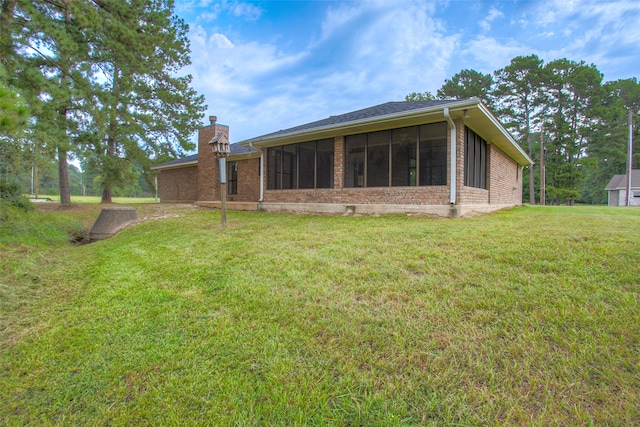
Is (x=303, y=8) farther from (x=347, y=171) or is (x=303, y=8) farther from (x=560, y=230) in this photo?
(x=560, y=230)

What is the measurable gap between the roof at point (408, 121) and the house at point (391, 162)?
2cm

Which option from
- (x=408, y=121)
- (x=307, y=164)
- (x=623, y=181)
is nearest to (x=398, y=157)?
(x=408, y=121)

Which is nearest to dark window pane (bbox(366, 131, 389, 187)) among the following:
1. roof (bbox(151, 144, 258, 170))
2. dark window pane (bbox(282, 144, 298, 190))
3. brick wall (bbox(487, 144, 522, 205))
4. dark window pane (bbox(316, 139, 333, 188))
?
dark window pane (bbox(316, 139, 333, 188))

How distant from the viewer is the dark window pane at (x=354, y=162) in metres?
9.04

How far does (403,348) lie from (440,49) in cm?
1239

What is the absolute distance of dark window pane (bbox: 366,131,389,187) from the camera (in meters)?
8.47

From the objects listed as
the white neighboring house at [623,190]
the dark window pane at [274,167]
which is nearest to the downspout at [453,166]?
the dark window pane at [274,167]

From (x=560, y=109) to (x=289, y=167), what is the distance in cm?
3257

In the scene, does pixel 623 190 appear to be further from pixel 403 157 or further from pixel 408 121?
pixel 408 121

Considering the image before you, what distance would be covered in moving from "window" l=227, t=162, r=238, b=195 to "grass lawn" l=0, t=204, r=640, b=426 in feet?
32.2

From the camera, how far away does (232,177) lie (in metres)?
14.1

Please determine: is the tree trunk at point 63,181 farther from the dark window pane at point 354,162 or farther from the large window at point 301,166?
the dark window pane at point 354,162

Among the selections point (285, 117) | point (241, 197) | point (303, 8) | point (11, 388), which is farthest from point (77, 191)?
point (11, 388)

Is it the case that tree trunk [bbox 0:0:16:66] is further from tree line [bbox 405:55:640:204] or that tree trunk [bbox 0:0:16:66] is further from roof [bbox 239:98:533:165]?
tree line [bbox 405:55:640:204]
